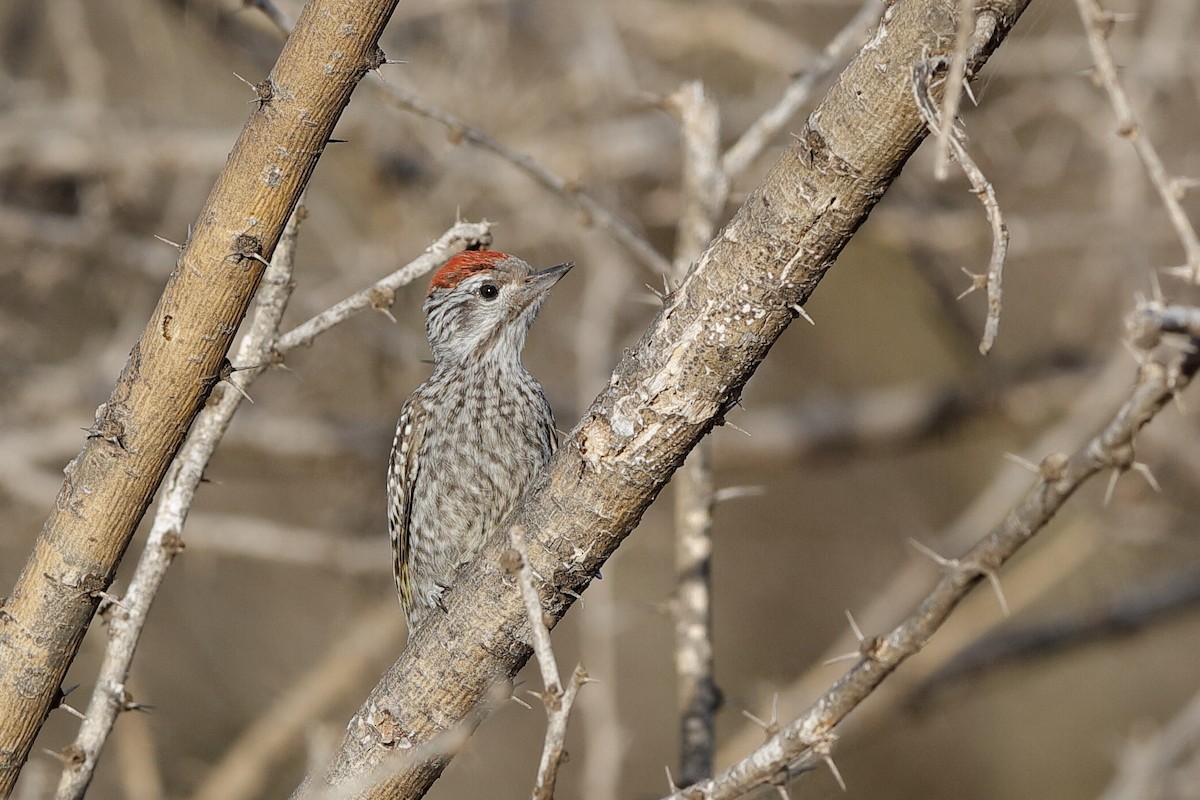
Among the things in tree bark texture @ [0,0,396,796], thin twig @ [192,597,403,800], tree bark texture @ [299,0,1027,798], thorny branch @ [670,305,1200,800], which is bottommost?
thorny branch @ [670,305,1200,800]

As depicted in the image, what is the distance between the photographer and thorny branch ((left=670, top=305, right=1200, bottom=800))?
2219 millimetres

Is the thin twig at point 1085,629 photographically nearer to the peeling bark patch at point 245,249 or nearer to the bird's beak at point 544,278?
the bird's beak at point 544,278

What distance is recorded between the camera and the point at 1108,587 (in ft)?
28.2

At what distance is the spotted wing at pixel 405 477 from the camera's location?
477 centimetres

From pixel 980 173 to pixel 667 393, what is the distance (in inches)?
31.4

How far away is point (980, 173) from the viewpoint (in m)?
2.04

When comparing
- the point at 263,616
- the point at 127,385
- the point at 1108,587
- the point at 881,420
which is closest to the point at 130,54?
the point at 263,616

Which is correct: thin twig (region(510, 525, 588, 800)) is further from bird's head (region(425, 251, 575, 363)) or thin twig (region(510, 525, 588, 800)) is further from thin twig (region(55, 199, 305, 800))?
bird's head (region(425, 251, 575, 363))

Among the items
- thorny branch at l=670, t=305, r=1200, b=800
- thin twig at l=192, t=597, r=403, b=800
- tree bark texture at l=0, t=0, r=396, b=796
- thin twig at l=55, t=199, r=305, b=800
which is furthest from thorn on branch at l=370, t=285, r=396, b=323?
thin twig at l=192, t=597, r=403, b=800

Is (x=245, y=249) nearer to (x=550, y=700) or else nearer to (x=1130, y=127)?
(x=550, y=700)

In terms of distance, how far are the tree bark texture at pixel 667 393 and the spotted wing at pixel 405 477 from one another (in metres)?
1.91

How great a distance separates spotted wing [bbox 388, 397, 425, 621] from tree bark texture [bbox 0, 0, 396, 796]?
1970 millimetres

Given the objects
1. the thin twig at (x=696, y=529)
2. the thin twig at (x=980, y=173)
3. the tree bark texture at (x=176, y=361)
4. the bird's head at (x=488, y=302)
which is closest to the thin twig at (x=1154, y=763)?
the thin twig at (x=696, y=529)

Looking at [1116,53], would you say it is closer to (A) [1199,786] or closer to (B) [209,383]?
(A) [1199,786]
